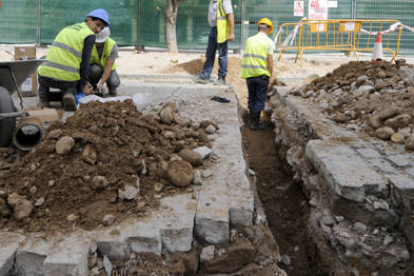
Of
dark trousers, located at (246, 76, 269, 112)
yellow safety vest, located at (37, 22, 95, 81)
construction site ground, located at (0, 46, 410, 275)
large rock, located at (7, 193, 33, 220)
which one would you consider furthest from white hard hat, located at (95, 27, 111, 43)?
large rock, located at (7, 193, 33, 220)

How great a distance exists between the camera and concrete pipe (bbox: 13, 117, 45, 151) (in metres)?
3.70

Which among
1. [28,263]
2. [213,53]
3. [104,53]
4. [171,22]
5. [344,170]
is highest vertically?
[171,22]

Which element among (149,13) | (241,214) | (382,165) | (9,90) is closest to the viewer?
(241,214)

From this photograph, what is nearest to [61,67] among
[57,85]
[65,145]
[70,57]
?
[70,57]

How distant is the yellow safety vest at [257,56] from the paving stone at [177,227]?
12.8ft

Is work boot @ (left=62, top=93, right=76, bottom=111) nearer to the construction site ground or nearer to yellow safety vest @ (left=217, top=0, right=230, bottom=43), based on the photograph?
the construction site ground

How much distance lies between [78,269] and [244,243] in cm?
102

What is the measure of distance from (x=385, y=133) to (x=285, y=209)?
3.94ft

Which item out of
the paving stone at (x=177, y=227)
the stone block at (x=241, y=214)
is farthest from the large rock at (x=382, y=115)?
the paving stone at (x=177, y=227)

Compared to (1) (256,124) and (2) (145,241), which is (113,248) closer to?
(2) (145,241)

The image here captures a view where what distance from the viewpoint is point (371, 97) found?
505 centimetres

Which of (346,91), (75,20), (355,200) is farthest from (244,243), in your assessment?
(75,20)

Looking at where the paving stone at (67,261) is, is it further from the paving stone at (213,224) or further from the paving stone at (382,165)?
the paving stone at (382,165)

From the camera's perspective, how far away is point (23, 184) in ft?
8.91
